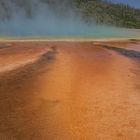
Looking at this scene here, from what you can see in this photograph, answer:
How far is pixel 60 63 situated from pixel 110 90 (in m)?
3.34

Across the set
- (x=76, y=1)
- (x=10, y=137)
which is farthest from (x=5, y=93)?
(x=76, y=1)

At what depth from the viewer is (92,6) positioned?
64938 millimetres

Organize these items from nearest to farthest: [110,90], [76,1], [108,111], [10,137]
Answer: [10,137], [108,111], [110,90], [76,1]

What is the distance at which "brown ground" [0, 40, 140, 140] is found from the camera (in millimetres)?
5195

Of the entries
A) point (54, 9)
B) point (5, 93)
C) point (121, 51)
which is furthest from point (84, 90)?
point (54, 9)

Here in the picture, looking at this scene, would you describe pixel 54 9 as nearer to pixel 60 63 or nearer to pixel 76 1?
pixel 76 1

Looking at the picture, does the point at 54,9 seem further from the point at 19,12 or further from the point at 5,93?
the point at 5,93

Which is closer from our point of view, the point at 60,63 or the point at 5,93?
the point at 5,93

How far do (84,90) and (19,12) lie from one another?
1716 inches

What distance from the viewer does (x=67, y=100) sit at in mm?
6602

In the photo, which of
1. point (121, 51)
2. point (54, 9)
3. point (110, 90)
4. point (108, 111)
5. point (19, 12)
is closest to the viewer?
point (108, 111)

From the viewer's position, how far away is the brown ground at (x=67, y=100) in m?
5.20

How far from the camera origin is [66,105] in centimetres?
630

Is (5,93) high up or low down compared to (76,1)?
down
